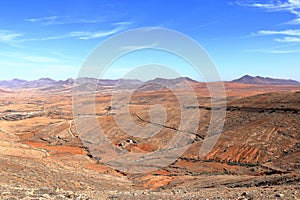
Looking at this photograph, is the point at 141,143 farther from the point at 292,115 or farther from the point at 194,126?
the point at 292,115

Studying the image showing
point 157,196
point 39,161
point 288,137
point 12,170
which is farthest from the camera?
point 288,137

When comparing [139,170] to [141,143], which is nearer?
[139,170]

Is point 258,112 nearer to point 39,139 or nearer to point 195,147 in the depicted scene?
point 195,147

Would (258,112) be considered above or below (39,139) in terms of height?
A: above

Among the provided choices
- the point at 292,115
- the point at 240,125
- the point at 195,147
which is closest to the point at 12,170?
the point at 195,147

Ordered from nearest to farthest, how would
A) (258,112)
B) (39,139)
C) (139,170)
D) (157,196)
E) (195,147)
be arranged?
1. (157,196)
2. (139,170)
3. (195,147)
4. (258,112)
5. (39,139)

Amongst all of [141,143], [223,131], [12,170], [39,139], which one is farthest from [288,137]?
[39,139]
